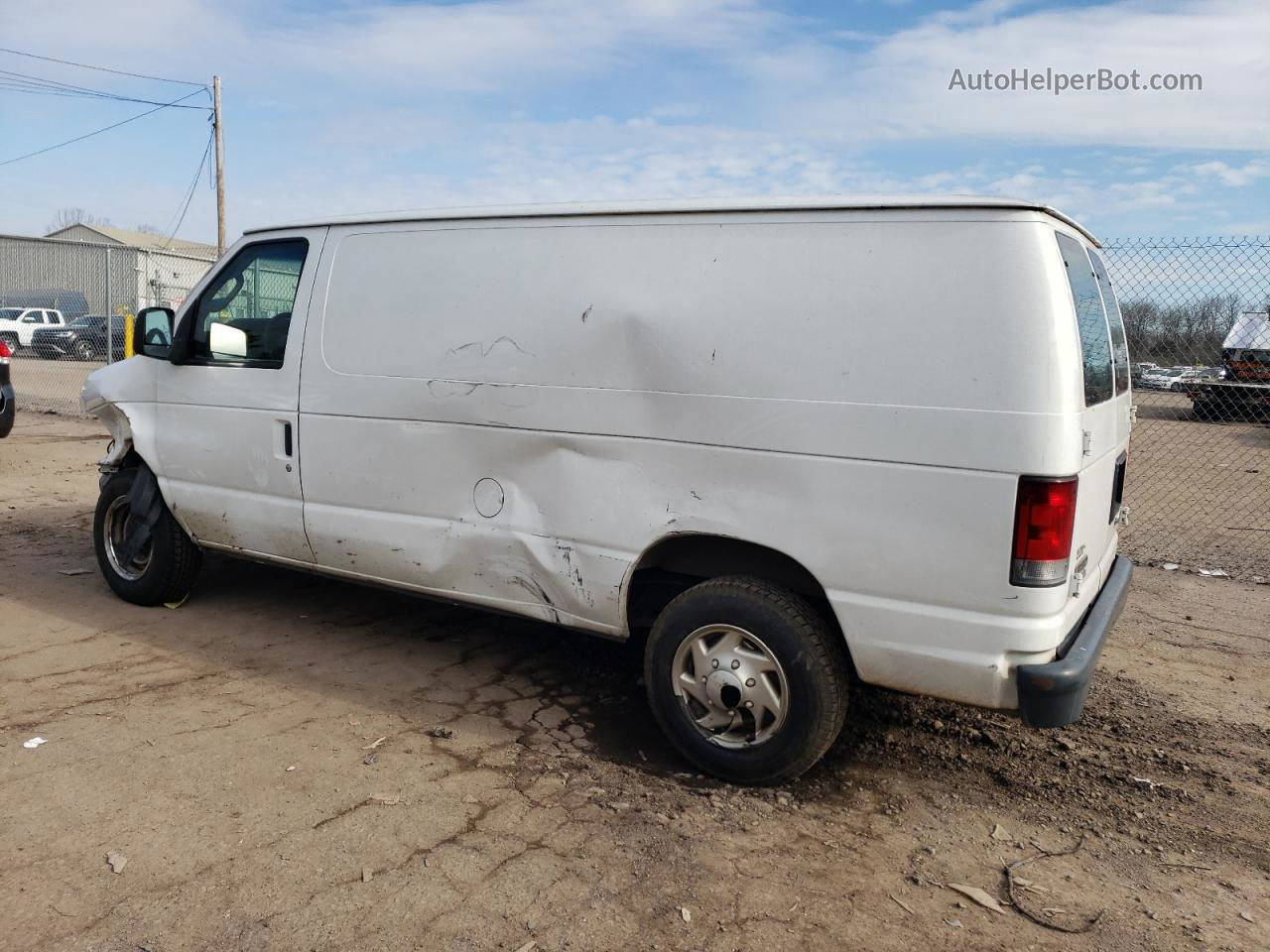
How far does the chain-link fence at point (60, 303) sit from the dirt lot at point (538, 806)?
15.7m

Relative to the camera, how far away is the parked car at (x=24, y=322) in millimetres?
27922

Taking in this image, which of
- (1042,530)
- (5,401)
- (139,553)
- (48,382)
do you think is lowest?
(48,382)

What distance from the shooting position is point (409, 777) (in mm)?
3693

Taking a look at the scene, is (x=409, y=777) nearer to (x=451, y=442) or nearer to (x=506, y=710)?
(x=506, y=710)

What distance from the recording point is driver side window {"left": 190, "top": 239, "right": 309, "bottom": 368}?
4.93 m

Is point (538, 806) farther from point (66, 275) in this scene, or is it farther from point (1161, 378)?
point (66, 275)

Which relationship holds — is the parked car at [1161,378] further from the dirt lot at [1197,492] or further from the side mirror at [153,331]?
the side mirror at [153,331]

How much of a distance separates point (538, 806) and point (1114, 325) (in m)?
3.09

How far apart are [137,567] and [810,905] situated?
4.34 m

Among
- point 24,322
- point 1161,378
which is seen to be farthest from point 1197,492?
point 24,322

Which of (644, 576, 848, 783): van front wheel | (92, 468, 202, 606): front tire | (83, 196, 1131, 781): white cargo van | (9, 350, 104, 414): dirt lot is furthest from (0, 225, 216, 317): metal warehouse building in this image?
(644, 576, 848, 783): van front wheel

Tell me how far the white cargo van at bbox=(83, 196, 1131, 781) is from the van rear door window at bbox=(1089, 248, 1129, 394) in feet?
0.14

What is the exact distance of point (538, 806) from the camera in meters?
3.51

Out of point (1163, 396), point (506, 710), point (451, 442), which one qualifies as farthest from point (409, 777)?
point (1163, 396)
